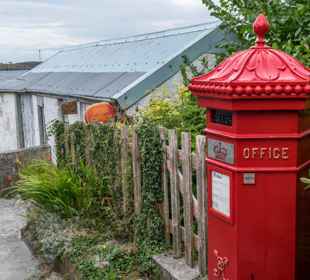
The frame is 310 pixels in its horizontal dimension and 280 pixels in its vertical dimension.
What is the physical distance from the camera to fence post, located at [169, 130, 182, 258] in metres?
4.71

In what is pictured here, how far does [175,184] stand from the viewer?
4.78 m

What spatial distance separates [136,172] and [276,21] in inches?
89.4

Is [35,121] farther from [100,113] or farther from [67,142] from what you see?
[100,113]

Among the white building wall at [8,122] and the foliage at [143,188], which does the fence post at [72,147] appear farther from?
the white building wall at [8,122]

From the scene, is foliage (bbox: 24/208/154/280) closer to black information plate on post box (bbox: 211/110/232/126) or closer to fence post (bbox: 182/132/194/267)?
fence post (bbox: 182/132/194/267)

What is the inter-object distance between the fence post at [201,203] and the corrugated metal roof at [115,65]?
4092mm

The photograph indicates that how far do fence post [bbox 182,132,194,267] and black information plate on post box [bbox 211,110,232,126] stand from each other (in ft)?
4.88

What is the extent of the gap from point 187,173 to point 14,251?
3456 millimetres

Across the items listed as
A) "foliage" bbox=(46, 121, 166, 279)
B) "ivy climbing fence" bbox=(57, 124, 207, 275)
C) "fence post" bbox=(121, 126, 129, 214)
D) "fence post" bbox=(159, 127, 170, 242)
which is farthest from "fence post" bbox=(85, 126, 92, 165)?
"fence post" bbox=(159, 127, 170, 242)

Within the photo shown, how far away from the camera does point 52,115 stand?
12500mm

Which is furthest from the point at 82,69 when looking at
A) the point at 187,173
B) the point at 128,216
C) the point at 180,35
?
the point at 187,173

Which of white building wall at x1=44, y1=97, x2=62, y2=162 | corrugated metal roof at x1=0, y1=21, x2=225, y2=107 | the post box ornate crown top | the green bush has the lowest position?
the green bush

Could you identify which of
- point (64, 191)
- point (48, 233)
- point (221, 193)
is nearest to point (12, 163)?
point (64, 191)

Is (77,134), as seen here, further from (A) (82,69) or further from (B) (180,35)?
(A) (82,69)
